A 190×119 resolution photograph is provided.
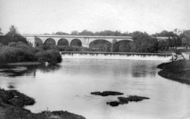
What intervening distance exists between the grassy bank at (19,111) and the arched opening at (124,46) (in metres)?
9.85

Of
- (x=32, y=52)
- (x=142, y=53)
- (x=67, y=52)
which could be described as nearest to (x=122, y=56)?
(x=142, y=53)

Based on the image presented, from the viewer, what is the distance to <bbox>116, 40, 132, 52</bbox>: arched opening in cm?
1462

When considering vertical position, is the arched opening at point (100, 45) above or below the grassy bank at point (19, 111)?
above

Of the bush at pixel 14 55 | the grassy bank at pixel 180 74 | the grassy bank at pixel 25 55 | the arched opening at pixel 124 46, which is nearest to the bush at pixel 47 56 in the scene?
the grassy bank at pixel 25 55

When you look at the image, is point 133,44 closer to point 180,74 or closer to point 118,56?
point 118,56

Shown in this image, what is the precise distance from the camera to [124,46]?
15.1m

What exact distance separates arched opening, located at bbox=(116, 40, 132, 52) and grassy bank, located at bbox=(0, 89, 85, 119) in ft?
32.3

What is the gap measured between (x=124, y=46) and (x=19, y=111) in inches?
456

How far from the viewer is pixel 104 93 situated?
5.79 meters

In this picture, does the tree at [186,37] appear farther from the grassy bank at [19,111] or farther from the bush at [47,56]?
the bush at [47,56]

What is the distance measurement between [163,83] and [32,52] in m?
5.82

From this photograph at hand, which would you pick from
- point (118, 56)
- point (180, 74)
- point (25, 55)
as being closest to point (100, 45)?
point (118, 56)

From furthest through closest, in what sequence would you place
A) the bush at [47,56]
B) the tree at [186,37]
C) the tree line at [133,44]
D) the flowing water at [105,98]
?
the bush at [47,56], the tree line at [133,44], the tree at [186,37], the flowing water at [105,98]

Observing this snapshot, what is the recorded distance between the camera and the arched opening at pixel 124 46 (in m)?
14.6
